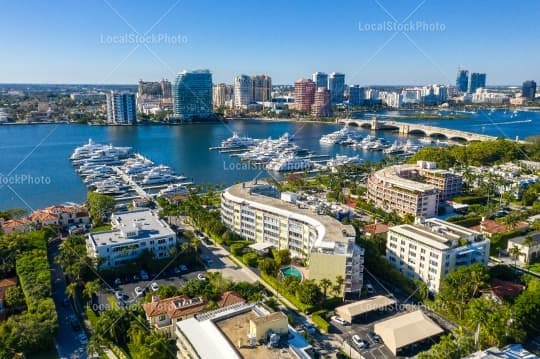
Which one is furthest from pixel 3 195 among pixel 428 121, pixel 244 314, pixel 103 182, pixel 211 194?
pixel 428 121

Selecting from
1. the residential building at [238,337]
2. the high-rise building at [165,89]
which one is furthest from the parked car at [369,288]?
the high-rise building at [165,89]

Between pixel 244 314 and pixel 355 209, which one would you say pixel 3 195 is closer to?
pixel 355 209

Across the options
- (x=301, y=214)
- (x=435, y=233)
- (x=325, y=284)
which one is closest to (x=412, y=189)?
(x=435, y=233)

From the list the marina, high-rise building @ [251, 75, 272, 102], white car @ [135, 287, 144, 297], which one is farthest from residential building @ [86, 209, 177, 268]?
high-rise building @ [251, 75, 272, 102]

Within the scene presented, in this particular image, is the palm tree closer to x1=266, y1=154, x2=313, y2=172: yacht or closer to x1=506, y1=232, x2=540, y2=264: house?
x1=506, y1=232, x2=540, y2=264: house

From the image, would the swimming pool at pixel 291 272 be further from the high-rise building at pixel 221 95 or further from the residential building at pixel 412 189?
the high-rise building at pixel 221 95

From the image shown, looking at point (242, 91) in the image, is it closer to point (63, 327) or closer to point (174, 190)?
point (174, 190)

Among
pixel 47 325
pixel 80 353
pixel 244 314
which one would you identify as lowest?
pixel 80 353
